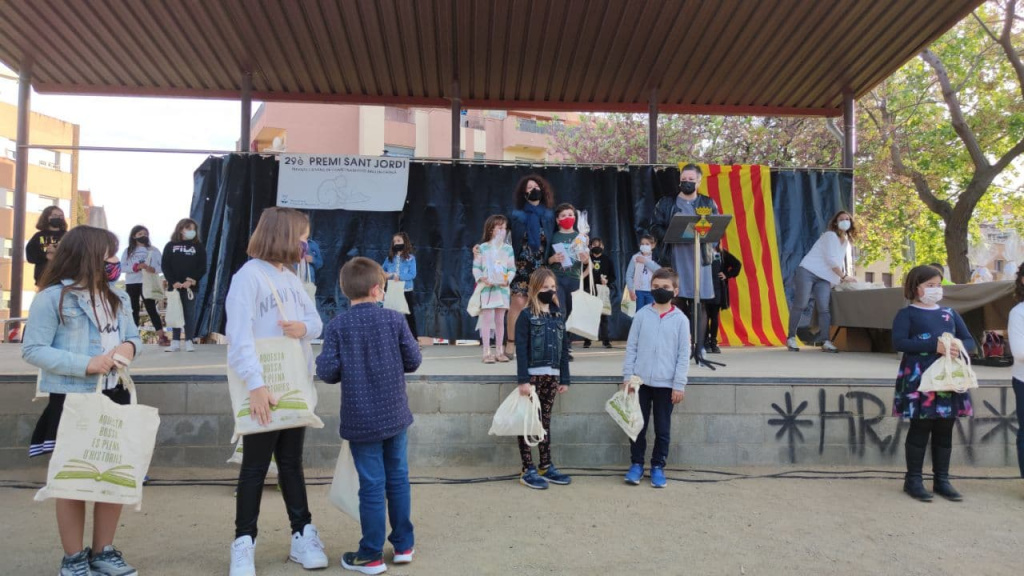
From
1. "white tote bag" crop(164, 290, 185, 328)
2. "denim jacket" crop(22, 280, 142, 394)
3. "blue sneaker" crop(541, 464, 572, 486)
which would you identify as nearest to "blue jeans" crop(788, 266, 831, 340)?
"blue sneaker" crop(541, 464, 572, 486)

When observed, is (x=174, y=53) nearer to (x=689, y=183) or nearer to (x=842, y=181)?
(x=689, y=183)

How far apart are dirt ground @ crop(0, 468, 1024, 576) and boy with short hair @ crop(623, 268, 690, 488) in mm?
255

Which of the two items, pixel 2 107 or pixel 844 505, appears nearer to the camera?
pixel 844 505

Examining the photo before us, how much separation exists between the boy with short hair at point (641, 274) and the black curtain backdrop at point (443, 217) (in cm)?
71

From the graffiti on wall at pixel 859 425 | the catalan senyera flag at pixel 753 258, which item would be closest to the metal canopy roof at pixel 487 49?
the catalan senyera flag at pixel 753 258

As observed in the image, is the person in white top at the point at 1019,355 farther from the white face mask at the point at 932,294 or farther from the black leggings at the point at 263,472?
the black leggings at the point at 263,472

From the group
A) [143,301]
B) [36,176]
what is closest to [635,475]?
[143,301]

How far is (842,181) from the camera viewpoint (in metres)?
10.1

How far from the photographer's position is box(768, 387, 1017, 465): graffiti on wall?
19.2 feet

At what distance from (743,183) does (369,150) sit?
19.4m

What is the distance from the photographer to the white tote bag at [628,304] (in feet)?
30.1

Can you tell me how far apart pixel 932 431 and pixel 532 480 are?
2.94 meters

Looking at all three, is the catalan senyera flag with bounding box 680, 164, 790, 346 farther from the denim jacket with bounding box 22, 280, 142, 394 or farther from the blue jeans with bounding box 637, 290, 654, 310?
the denim jacket with bounding box 22, 280, 142, 394

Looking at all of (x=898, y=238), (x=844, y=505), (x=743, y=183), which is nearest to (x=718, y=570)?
(x=844, y=505)
